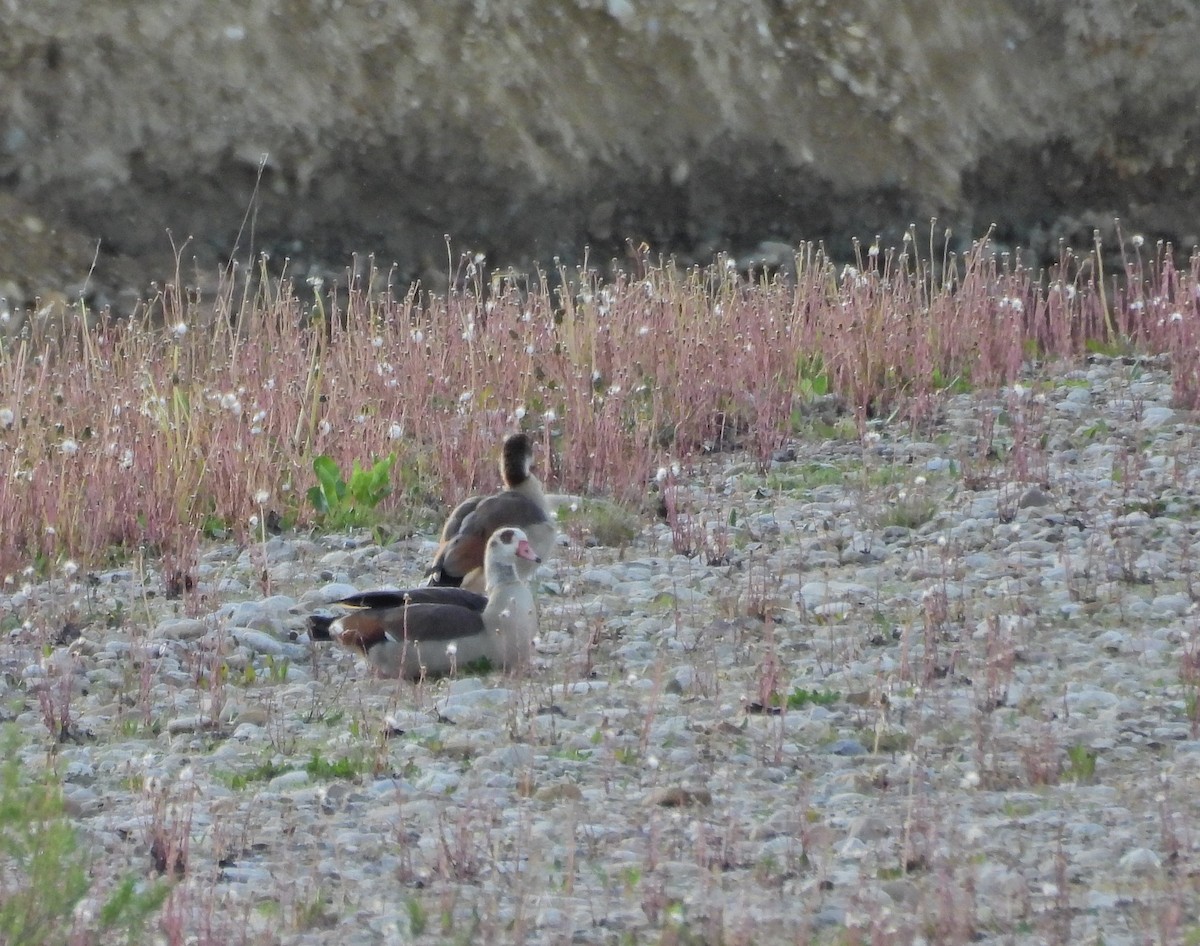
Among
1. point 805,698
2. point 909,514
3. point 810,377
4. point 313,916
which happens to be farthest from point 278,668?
point 810,377

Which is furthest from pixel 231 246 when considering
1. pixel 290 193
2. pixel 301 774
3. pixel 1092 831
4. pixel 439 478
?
pixel 1092 831

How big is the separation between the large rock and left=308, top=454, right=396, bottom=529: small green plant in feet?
25.2

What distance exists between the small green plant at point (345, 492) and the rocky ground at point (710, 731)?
248mm

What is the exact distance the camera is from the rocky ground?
4.63 metres

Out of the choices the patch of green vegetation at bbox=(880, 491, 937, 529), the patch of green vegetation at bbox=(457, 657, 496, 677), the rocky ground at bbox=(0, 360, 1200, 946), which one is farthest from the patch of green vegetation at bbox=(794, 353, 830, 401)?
the patch of green vegetation at bbox=(457, 657, 496, 677)

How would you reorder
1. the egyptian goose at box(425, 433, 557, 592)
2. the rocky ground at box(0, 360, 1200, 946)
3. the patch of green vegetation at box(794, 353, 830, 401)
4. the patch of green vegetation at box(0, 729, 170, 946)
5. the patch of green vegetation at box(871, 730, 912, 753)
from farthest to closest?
the patch of green vegetation at box(794, 353, 830, 401) < the egyptian goose at box(425, 433, 557, 592) < the patch of green vegetation at box(871, 730, 912, 753) < the rocky ground at box(0, 360, 1200, 946) < the patch of green vegetation at box(0, 729, 170, 946)

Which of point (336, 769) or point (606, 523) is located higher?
point (606, 523)

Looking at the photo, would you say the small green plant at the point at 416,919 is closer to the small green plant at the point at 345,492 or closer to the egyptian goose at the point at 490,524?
the egyptian goose at the point at 490,524

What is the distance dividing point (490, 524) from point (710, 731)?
8.00 feet

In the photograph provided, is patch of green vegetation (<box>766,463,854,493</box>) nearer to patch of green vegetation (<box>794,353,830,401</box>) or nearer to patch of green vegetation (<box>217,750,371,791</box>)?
patch of green vegetation (<box>794,353,830,401</box>)

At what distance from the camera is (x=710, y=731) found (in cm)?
616

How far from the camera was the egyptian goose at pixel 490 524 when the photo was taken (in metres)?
8.24

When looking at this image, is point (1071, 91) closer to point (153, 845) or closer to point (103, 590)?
point (103, 590)

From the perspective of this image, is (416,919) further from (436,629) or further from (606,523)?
(606,523)
